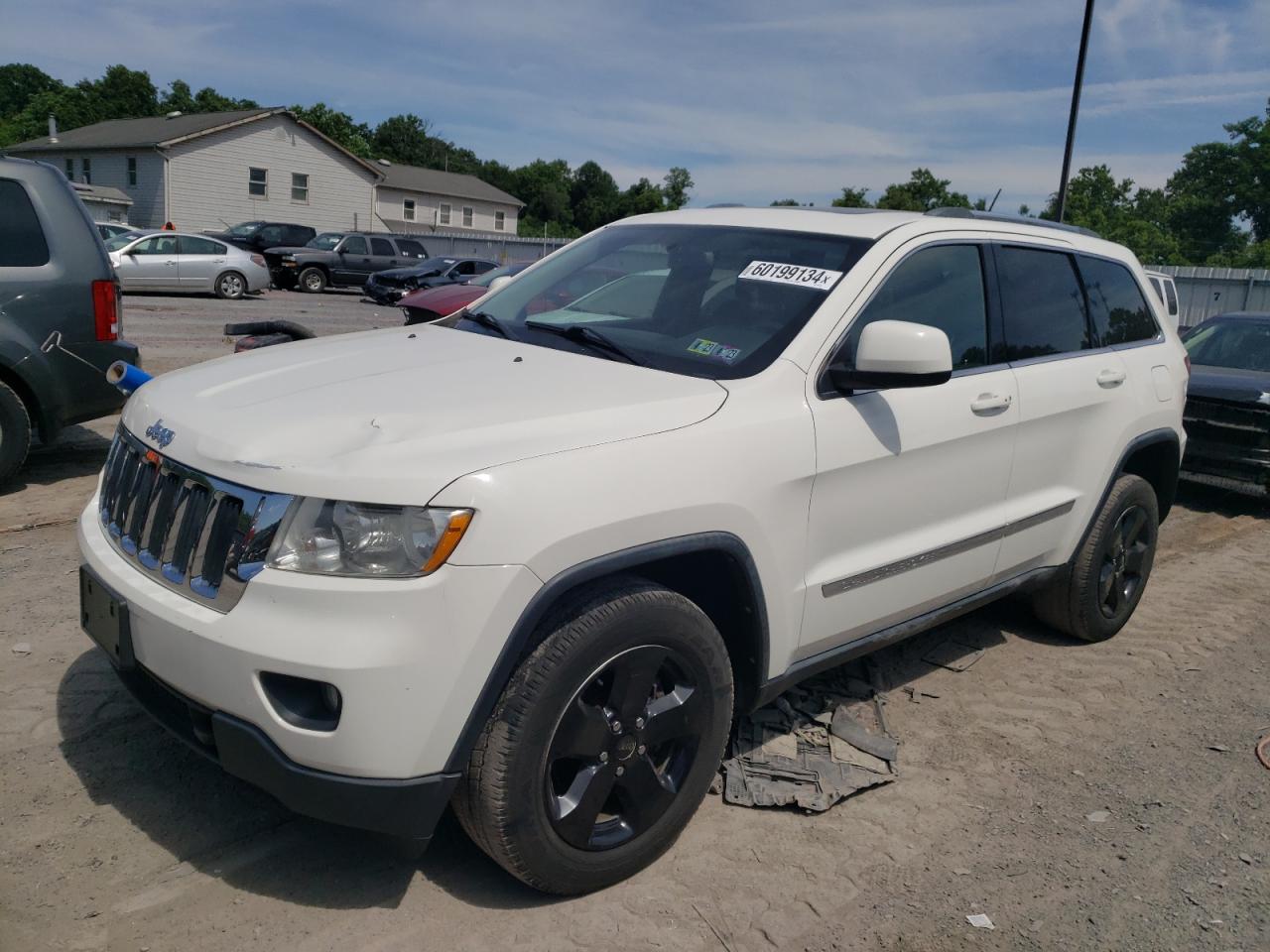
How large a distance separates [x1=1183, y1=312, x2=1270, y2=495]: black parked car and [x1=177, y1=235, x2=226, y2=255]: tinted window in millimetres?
18975

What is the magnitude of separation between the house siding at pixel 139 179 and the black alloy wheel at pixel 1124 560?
40909 millimetres

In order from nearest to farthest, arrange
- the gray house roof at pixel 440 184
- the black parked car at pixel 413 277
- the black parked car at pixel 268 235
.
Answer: the black parked car at pixel 413 277 → the black parked car at pixel 268 235 → the gray house roof at pixel 440 184

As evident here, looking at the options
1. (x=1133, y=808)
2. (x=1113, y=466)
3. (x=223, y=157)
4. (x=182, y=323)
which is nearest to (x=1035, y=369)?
(x=1113, y=466)

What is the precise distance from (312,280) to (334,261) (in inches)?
30.1

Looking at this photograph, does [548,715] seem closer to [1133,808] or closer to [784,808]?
[784,808]

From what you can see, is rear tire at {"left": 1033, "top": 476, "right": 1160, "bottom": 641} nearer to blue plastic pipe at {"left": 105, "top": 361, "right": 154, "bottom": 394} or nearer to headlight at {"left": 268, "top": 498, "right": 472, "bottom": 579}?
headlight at {"left": 268, "top": 498, "right": 472, "bottom": 579}

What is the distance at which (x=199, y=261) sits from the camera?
2153 centimetres

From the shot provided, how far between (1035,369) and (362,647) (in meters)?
2.96

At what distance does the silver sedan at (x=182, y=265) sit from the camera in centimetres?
2078

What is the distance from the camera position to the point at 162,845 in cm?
297

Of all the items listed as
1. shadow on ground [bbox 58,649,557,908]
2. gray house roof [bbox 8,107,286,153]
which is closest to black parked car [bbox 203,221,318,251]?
gray house roof [bbox 8,107,286,153]

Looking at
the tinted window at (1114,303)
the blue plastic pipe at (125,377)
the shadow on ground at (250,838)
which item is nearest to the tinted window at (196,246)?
the blue plastic pipe at (125,377)

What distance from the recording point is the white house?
130 ft

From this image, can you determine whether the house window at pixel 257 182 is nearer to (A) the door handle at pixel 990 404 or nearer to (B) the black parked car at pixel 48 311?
(B) the black parked car at pixel 48 311
